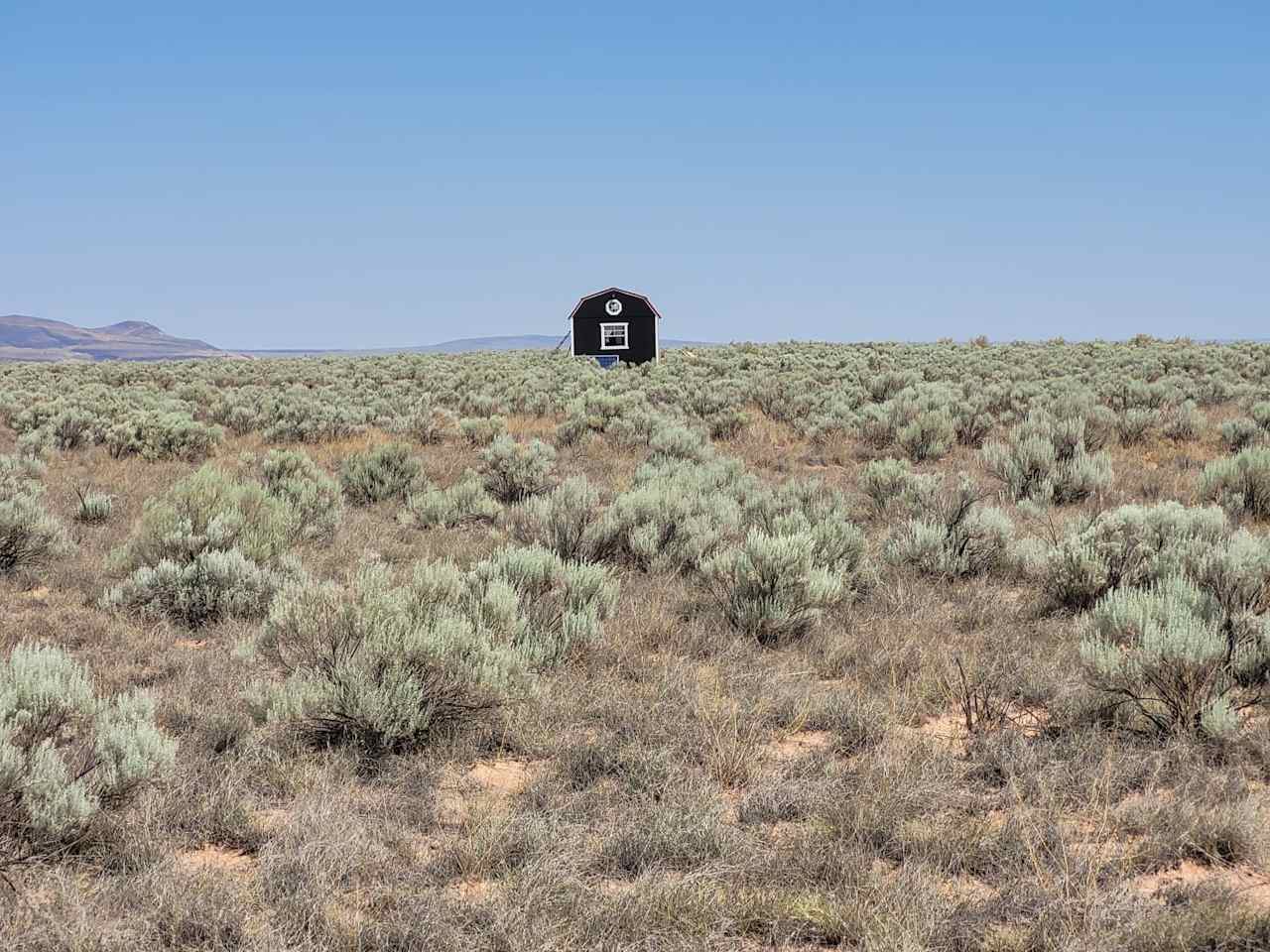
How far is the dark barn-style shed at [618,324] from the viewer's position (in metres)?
43.0

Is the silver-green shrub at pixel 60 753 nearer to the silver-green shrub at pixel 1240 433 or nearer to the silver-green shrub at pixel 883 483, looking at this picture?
the silver-green shrub at pixel 883 483

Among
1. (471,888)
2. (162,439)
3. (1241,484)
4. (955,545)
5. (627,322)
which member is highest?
(627,322)

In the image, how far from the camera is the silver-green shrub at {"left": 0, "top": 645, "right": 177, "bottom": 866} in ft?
10.4

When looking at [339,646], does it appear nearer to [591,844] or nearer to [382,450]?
[591,844]

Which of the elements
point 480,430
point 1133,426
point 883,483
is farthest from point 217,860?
point 1133,426

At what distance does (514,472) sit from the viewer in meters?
11.5

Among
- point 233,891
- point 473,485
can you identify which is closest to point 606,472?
point 473,485

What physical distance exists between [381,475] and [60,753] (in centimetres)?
792

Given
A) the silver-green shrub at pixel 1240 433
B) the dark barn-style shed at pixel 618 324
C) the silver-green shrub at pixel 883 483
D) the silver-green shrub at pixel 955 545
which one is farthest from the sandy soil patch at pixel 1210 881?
the dark barn-style shed at pixel 618 324

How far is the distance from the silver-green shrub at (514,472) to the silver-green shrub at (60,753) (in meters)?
7.23

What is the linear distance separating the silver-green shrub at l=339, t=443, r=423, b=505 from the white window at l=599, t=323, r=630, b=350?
31.7m

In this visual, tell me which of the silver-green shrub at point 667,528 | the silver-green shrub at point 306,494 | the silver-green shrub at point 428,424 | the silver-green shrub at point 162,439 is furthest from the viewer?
the silver-green shrub at point 428,424

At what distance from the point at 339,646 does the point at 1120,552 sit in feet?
17.8

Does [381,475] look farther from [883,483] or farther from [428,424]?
→ [883,483]
